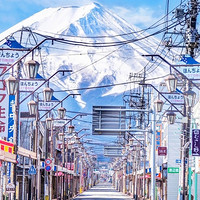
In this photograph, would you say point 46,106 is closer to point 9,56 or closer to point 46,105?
point 46,105

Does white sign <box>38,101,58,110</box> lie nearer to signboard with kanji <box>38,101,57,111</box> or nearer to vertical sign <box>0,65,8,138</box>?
signboard with kanji <box>38,101,57,111</box>

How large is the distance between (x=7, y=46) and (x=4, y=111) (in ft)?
16.3

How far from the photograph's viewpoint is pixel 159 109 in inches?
1501

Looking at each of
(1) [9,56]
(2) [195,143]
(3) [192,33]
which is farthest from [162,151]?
(1) [9,56]

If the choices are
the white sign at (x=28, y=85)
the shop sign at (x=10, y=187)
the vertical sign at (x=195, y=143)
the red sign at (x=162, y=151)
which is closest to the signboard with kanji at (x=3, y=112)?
the white sign at (x=28, y=85)

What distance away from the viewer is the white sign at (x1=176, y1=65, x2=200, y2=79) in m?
30.0

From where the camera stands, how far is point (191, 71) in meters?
30.1

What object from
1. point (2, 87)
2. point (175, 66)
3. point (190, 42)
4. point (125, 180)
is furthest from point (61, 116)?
point (125, 180)

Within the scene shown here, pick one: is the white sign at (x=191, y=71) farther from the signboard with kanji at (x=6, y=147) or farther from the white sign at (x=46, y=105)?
the white sign at (x=46, y=105)

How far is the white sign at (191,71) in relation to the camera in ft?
98.3

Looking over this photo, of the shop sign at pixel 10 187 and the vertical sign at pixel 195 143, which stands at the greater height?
the vertical sign at pixel 195 143

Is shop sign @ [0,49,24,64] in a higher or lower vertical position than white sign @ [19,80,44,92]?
higher

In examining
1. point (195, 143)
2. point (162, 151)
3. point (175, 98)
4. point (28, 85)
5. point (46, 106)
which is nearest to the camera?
point (28, 85)

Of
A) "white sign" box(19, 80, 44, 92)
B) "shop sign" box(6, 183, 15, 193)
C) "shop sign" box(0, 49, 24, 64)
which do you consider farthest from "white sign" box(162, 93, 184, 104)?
"shop sign" box(6, 183, 15, 193)
